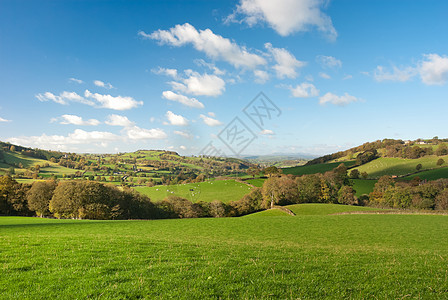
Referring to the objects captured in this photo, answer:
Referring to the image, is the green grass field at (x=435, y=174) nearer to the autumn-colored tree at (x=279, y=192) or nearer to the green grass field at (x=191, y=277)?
the autumn-colored tree at (x=279, y=192)

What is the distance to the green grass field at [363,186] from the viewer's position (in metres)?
89.8

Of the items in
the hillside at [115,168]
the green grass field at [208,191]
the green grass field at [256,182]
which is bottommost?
the green grass field at [208,191]

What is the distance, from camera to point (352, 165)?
133625mm

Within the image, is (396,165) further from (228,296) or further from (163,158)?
(163,158)

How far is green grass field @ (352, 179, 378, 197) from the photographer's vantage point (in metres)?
89.8

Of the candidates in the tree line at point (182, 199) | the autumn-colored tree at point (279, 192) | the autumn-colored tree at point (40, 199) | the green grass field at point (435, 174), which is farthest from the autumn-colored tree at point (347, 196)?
the autumn-colored tree at point (40, 199)

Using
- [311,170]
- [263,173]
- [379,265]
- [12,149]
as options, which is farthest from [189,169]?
[379,265]

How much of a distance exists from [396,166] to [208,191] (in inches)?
4050

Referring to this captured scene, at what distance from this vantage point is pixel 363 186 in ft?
312

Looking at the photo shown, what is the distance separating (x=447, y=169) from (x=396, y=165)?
2399cm

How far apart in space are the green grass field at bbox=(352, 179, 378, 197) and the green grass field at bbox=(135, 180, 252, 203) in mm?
45714

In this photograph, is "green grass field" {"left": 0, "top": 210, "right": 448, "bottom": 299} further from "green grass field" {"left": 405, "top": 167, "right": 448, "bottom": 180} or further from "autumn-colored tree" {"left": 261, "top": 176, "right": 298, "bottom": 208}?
"green grass field" {"left": 405, "top": 167, "right": 448, "bottom": 180}

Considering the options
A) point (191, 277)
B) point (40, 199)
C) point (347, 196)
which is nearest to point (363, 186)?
point (347, 196)

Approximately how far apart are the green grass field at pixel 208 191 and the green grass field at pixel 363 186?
45.7m
